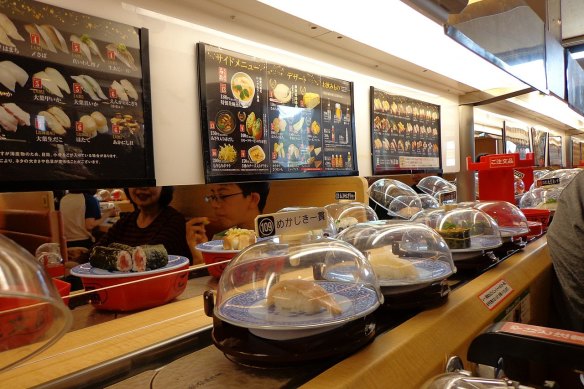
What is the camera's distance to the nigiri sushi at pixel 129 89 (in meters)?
1.65

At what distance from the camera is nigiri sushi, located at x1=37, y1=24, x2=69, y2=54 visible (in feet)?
4.75

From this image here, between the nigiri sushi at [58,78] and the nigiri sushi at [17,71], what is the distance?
8 cm

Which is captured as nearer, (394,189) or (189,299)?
(189,299)

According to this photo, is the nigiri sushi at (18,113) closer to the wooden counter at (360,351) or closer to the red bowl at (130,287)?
the red bowl at (130,287)

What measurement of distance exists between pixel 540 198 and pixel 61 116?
11.0 ft

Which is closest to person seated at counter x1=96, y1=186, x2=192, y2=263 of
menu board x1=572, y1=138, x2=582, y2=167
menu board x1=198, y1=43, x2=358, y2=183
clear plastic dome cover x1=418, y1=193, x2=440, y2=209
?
menu board x1=198, y1=43, x2=358, y2=183

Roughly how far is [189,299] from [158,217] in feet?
5.44

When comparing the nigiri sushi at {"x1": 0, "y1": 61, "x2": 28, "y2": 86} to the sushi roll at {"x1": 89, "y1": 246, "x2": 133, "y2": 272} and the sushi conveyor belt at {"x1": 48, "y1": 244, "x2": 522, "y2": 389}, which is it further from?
the sushi conveyor belt at {"x1": 48, "y1": 244, "x2": 522, "y2": 389}

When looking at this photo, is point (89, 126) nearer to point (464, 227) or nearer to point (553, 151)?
point (464, 227)

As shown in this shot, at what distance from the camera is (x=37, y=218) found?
2.00 m

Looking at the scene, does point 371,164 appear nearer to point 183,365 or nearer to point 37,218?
point 37,218

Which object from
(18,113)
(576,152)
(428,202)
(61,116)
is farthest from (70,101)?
(576,152)

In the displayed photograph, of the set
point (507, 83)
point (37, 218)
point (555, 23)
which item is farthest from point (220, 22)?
point (555, 23)

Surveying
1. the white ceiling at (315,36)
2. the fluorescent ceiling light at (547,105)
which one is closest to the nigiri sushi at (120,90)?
the white ceiling at (315,36)
